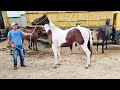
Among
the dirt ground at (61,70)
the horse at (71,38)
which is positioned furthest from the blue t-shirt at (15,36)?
the horse at (71,38)

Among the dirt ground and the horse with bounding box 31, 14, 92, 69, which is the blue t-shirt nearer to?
the dirt ground

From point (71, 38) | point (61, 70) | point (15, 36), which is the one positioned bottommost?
point (61, 70)

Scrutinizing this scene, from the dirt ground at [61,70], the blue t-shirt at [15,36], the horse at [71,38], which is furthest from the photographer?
the horse at [71,38]

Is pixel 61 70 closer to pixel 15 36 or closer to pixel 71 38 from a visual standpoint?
pixel 71 38

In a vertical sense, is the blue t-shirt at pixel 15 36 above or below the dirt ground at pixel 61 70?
above

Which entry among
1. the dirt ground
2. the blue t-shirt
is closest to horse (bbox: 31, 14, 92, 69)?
the dirt ground

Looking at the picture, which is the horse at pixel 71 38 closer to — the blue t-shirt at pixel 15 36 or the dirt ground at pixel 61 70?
the dirt ground at pixel 61 70

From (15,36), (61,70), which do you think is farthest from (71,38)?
(15,36)

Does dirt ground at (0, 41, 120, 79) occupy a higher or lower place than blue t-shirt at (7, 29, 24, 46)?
lower

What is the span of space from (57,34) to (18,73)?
1688 millimetres
